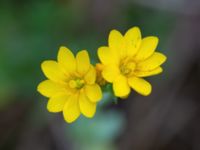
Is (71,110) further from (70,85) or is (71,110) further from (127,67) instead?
(127,67)

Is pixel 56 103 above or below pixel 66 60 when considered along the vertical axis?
below

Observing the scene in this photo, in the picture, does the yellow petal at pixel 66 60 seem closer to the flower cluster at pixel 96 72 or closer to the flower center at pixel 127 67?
the flower cluster at pixel 96 72

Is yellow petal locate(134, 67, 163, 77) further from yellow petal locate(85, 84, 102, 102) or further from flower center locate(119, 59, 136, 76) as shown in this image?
yellow petal locate(85, 84, 102, 102)

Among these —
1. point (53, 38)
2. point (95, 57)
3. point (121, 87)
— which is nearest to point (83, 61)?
point (121, 87)

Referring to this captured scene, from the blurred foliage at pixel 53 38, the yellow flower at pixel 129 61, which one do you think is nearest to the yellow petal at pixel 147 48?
the yellow flower at pixel 129 61

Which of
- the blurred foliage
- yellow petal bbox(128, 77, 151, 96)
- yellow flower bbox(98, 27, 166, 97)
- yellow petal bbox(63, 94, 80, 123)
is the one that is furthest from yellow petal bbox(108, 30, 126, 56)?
→ the blurred foliage

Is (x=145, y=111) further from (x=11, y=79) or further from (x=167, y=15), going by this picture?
(x=11, y=79)
